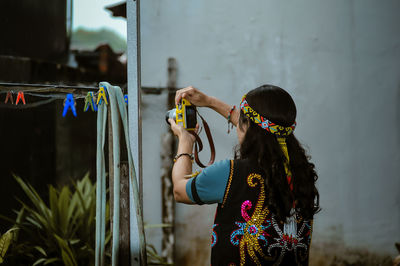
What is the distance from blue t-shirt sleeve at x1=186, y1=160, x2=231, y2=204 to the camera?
1317mm

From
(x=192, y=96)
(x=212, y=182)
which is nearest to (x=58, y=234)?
(x=192, y=96)

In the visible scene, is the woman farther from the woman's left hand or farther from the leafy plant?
the leafy plant

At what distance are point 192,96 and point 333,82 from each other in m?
2.19

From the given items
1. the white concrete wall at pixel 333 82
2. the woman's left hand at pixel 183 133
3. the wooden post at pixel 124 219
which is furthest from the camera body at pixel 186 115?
the white concrete wall at pixel 333 82

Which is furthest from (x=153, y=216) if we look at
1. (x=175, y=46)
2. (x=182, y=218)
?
(x=175, y=46)

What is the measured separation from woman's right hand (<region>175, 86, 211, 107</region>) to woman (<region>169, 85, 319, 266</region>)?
0.28 m

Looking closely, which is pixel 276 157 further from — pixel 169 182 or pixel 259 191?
pixel 169 182

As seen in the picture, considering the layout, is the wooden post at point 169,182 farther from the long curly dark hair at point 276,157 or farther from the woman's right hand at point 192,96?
the long curly dark hair at point 276,157

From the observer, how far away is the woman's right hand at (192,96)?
1562 millimetres

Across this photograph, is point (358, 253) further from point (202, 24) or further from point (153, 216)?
point (202, 24)

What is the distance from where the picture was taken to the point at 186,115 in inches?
60.1

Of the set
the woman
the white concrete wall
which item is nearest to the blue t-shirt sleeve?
the woman

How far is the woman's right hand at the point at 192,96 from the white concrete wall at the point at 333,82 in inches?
70.5

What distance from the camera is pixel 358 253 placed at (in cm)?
341
